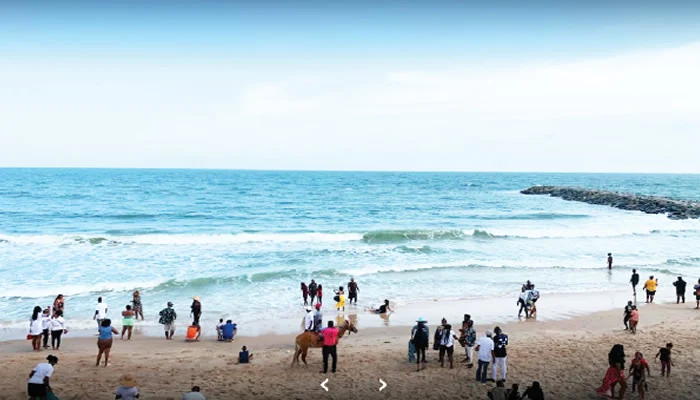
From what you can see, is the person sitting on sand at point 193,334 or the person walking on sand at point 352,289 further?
the person walking on sand at point 352,289

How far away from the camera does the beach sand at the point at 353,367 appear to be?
10.4 metres

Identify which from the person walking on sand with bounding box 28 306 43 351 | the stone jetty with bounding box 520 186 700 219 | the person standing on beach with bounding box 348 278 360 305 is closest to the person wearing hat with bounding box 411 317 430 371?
the person standing on beach with bounding box 348 278 360 305

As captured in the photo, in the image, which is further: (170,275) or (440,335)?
(170,275)

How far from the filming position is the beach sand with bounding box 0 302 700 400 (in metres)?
10.4

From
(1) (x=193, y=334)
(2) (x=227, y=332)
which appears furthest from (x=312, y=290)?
(1) (x=193, y=334)

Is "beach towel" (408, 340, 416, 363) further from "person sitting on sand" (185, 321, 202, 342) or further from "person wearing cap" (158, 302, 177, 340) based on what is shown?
"person wearing cap" (158, 302, 177, 340)

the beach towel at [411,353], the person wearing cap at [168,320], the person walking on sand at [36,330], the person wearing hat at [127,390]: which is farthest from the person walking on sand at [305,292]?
the person wearing hat at [127,390]

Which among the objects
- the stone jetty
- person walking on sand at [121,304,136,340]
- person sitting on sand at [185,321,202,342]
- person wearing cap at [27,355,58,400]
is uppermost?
the stone jetty

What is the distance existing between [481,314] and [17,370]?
1325 cm

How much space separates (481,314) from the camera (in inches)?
698

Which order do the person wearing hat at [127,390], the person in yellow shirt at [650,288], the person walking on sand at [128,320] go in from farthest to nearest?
the person in yellow shirt at [650,288]
the person walking on sand at [128,320]
the person wearing hat at [127,390]

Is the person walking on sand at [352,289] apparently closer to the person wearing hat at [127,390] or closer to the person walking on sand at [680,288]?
the person wearing hat at [127,390]

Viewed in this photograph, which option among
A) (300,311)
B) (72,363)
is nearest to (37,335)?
(72,363)

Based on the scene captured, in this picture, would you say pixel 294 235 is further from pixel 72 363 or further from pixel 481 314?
pixel 72 363
